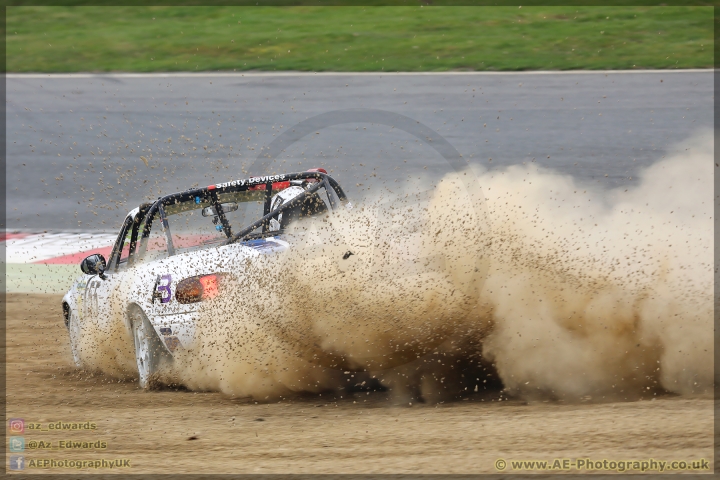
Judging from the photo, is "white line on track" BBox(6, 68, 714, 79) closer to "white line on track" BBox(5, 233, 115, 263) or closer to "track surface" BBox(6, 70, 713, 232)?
"track surface" BBox(6, 70, 713, 232)

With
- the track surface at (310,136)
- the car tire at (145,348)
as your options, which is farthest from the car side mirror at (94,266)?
the track surface at (310,136)

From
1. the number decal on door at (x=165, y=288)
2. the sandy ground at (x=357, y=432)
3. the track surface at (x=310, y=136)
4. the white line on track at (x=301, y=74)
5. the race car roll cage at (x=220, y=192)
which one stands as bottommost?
the sandy ground at (x=357, y=432)

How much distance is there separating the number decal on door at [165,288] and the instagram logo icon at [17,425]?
1096 millimetres

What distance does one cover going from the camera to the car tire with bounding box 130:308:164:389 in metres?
5.80

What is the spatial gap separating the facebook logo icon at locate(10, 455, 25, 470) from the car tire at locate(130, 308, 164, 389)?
1.26 meters

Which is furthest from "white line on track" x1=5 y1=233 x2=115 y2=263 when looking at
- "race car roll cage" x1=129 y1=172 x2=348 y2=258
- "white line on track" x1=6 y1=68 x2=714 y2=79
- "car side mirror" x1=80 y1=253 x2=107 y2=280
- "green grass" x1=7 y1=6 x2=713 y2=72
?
"green grass" x1=7 y1=6 x2=713 y2=72

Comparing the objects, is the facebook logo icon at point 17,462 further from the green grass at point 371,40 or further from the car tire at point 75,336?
the green grass at point 371,40

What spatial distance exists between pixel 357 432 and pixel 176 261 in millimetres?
1765

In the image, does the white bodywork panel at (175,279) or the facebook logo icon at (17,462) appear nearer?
Result: the facebook logo icon at (17,462)

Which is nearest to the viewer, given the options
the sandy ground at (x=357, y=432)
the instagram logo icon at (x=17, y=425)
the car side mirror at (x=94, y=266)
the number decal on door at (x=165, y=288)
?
the sandy ground at (x=357, y=432)

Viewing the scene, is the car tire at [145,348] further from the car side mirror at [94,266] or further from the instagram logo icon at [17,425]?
the instagram logo icon at [17,425]

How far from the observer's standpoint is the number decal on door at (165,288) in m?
5.62

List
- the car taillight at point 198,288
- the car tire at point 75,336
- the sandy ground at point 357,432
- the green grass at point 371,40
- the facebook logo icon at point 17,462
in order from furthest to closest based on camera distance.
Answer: the green grass at point 371,40 → the car tire at point 75,336 → the car taillight at point 198,288 → the facebook logo icon at point 17,462 → the sandy ground at point 357,432

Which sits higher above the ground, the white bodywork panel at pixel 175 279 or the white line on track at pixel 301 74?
the white line on track at pixel 301 74
